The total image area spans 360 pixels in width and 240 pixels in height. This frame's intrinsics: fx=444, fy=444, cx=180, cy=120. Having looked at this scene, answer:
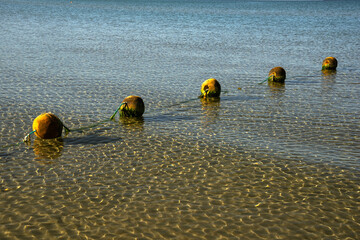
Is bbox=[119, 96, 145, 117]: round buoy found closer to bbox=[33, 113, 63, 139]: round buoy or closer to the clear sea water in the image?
the clear sea water

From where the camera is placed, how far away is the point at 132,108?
13.2 metres

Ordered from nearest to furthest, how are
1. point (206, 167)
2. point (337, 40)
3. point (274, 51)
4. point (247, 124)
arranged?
point (206, 167)
point (247, 124)
point (274, 51)
point (337, 40)

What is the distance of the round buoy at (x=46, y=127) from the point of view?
11.1 metres

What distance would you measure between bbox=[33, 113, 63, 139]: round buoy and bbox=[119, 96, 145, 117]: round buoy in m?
2.51

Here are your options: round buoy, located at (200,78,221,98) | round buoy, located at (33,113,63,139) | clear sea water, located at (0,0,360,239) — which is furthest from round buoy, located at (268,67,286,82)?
round buoy, located at (33,113,63,139)

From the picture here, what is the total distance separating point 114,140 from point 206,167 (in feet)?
9.50

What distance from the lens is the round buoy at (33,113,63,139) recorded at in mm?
11141

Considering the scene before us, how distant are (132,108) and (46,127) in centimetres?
291

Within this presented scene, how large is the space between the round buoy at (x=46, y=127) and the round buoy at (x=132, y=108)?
2.51 m

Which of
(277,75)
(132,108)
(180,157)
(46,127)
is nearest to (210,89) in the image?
(132,108)

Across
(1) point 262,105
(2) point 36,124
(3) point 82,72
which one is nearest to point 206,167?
(2) point 36,124

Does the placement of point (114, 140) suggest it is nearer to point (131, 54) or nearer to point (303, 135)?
point (303, 135)

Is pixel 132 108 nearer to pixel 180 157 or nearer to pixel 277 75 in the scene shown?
pixel 180 157

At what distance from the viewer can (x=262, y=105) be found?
15289 millimetres
